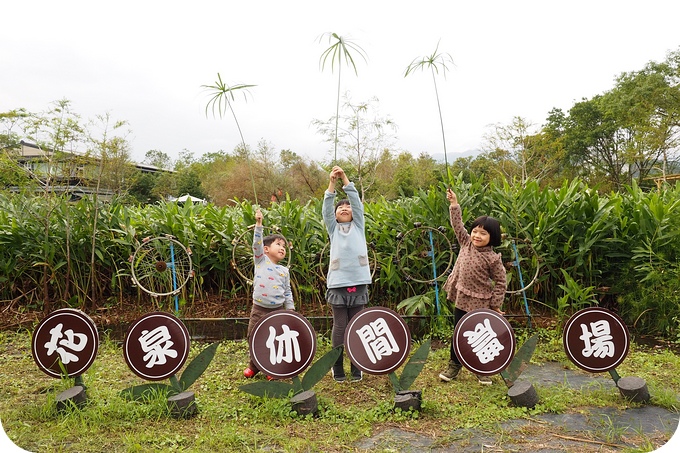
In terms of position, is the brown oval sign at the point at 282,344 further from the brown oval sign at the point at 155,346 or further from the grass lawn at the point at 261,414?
the brown oval sign at the point at 155,346

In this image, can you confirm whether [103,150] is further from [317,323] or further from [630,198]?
[630,198]

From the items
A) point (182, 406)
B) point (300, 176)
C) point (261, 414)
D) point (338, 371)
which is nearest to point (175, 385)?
point (182, 406)

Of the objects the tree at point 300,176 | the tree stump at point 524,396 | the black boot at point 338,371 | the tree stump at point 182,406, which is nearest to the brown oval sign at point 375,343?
the black boot at point 338,371

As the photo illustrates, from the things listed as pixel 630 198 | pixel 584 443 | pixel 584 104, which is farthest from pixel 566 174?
pixel 584 443

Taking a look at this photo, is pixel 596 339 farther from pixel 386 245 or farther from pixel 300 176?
pixel 300 176

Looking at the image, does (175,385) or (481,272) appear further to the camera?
(481,272)

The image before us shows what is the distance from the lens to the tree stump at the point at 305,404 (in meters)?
2.85

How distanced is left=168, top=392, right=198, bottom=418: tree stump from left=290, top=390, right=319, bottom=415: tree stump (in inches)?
23.0

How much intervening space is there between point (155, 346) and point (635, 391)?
9.36 feet

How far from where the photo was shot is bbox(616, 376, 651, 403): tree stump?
9.69ft

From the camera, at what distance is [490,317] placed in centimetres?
304

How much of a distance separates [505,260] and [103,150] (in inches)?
170

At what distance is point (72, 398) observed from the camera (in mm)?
2945

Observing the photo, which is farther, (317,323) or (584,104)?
(584,104)
